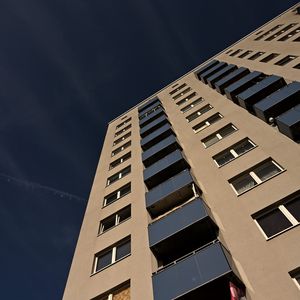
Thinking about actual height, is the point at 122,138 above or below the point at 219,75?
below

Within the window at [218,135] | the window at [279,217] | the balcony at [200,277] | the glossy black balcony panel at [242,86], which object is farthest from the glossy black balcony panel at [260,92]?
the balcony at [200,277]

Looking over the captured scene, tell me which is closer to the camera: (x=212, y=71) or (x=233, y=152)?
(x=233, y=152)

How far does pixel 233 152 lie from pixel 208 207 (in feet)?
15.4

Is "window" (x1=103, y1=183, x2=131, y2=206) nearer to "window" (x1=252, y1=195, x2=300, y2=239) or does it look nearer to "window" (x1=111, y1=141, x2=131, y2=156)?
"window" (x1=111, y1=141, x2=131, y2=156)

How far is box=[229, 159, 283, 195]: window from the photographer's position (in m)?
14.1

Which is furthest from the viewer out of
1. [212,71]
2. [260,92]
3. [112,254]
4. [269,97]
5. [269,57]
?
[212,71]

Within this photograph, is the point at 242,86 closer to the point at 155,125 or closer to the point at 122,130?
the point at 155,125

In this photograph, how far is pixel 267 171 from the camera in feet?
47.4

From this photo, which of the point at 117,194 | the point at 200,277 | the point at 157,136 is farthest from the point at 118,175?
the point at 200,277

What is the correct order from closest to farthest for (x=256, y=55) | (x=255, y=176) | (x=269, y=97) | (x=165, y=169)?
(x=255, y=176), (x=269, y=97), (x=165, y=169), (x=256, y=55)

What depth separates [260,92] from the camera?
21156 millimetres

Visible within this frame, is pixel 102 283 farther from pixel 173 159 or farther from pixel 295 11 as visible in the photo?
pixel 295 11

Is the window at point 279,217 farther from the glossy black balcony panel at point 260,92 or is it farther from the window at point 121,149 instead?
the window at point 121,149

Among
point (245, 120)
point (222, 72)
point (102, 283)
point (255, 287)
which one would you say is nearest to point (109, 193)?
point (102, 283)
